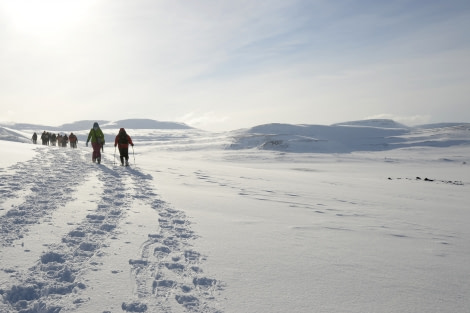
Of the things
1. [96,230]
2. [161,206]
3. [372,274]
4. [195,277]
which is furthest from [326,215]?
[96,230]

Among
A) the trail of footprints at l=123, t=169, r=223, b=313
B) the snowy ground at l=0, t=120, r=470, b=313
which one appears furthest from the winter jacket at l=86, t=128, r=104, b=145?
the trail of footprints at l=123, t=169, r=223, b=313

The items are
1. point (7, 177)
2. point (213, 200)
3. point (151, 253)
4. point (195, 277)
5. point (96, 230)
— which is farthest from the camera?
point (7, 177)

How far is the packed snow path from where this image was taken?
8.68ft

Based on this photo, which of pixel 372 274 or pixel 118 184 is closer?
pixel 372 274

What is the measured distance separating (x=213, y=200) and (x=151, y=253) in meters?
3.62

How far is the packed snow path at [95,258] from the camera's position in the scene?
2.64 m

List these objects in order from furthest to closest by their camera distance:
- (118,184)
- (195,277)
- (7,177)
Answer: (118,184), (7,177), (195,277)

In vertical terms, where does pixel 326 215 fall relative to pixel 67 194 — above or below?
below

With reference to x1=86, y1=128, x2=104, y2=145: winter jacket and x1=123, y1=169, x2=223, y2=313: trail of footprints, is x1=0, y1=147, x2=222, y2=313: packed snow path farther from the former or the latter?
x1=86, y1=128, x2=104, y2=145: winter jacket

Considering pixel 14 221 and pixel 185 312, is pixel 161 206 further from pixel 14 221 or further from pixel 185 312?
pixel 185 312

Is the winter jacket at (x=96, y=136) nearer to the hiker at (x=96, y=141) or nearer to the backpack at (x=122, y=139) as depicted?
the hiker at (x=96, y=141)

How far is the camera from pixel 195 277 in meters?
3.19

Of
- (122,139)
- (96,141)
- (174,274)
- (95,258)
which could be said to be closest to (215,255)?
(174,274)

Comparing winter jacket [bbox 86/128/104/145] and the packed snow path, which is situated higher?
winter jacket [bbox 86/128/104/145]
